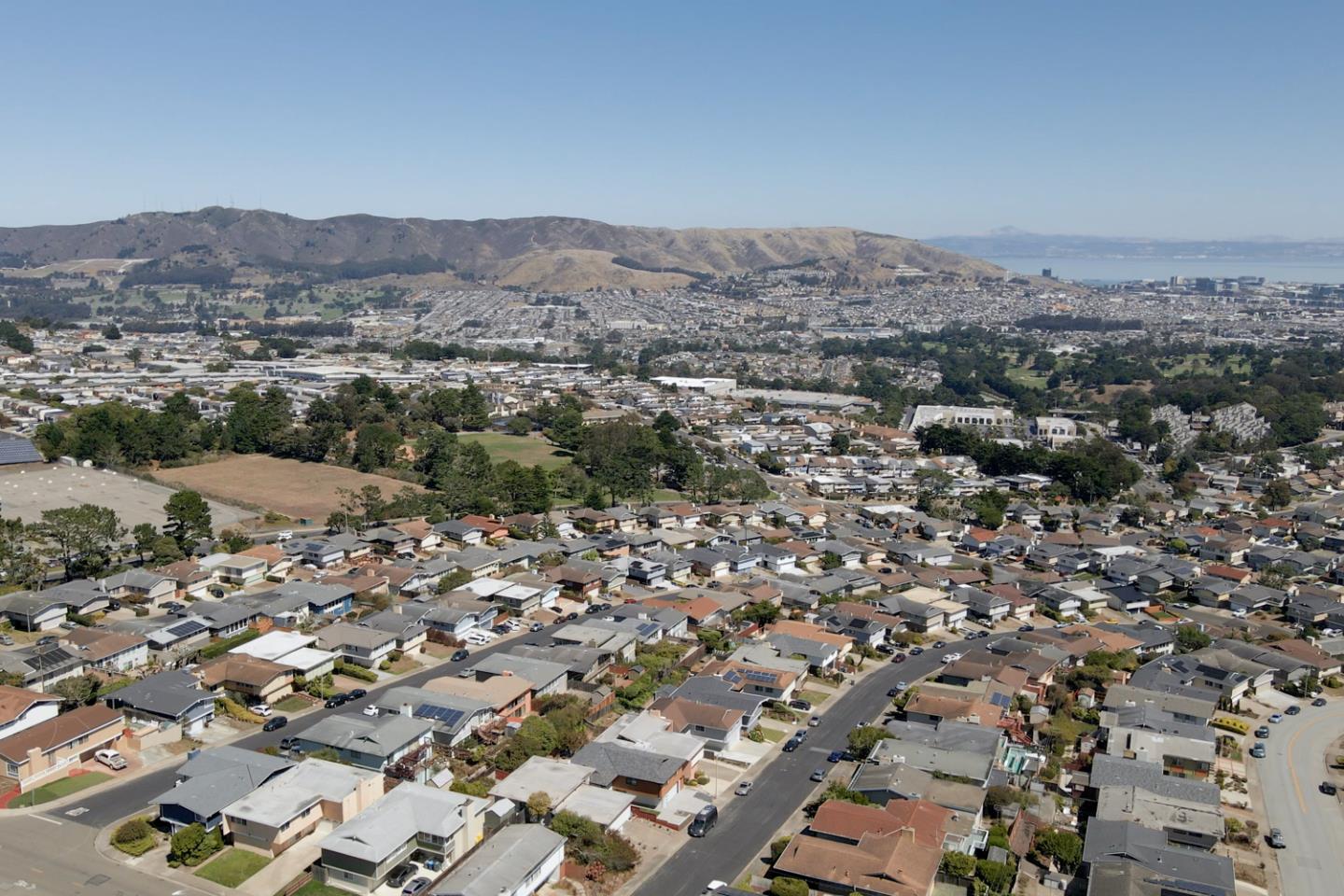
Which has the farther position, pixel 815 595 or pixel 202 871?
pixel 815 595

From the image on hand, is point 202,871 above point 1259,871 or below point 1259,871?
above

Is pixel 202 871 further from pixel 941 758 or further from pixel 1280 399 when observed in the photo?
pixel 1280 399

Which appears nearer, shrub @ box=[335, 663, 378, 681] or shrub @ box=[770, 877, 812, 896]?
shrub @ box=[770, 877, 812, 896]

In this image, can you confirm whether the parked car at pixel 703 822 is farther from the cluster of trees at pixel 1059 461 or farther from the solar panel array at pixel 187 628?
the cluster of trees at pixel 1059 461

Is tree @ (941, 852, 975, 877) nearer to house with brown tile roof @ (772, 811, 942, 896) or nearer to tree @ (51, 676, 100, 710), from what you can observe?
house with brown tile roof @ (772, 811, 942, 896)

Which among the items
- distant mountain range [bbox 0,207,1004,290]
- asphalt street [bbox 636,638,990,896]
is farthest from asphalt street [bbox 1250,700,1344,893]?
distant mountain range [bbox 0,207,1004,290]

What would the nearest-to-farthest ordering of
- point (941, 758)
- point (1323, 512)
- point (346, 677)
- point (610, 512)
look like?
point (941, 758)
point (346, 677)
point (610, 512)
point (1323, 512)

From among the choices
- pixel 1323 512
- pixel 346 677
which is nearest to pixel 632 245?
pixel 1323 512
